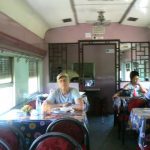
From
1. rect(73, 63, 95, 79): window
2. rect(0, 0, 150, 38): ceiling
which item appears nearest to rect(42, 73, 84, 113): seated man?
rect(0, 0, 150, 38): ceiling

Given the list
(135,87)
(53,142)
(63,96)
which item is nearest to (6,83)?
(63,96)

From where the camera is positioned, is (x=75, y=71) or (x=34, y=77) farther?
(x=75, y=71)

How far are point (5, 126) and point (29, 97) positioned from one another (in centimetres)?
335

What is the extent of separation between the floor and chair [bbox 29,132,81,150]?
298 cm

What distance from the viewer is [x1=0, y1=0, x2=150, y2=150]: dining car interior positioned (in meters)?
3.90

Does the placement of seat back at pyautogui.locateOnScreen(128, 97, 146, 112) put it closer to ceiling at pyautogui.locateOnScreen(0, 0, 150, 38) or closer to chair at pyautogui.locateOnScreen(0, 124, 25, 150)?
ceiling at pyautogui.locateOnScreen(0, 0, 150, 38)

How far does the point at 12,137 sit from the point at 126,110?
3.26 metres

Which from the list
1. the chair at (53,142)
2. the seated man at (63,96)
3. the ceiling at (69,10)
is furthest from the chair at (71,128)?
the ceiling at (69,10)

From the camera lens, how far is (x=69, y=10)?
666 cm

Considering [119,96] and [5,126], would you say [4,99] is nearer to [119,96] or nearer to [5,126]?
[5,126]

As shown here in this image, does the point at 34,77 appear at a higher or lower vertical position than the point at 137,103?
higher

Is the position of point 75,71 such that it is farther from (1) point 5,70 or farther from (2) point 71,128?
(2) point 71,128

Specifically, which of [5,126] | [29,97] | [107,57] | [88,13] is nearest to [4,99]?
[29,97]

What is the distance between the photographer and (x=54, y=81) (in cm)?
916
